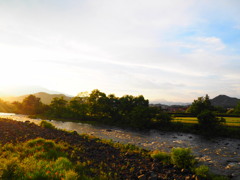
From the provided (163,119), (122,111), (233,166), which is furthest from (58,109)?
(233,166)

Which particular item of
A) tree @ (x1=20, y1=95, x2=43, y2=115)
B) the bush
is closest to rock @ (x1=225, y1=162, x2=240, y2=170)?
the bush

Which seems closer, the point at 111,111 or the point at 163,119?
the point at 163,119

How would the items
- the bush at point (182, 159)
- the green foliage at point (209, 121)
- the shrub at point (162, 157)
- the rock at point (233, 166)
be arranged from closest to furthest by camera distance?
1. the bush at point (182, 159)
2. the shrub at point (162, 157)
3. the rock at point (233, 166)
4. the green foliage at point (209, 121)

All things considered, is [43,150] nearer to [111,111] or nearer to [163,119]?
[163,119]

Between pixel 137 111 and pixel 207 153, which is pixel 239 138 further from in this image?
pixel 137 111

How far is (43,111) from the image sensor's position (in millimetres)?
104625

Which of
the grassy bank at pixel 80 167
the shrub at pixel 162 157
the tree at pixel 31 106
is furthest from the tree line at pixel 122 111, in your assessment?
the grassy bank at pixel 80 167

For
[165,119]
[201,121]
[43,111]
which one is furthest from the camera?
[43,111]

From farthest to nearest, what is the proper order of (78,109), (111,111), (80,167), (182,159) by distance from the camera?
(78,109)
(111,111)
(182,159)
(80,167)

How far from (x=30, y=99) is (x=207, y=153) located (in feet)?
365

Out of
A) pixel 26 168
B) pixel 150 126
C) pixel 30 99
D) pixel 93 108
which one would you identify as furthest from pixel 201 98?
pixel 30 99

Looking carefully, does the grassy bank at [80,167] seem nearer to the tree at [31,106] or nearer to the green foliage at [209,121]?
the green foliage at [209,121]

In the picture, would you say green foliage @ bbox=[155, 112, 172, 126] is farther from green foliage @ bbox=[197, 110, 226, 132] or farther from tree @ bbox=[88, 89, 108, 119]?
tree @ bbox=[88, 89, 108, 119]

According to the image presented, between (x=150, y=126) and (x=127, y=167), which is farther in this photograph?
(x=150, y=126)
